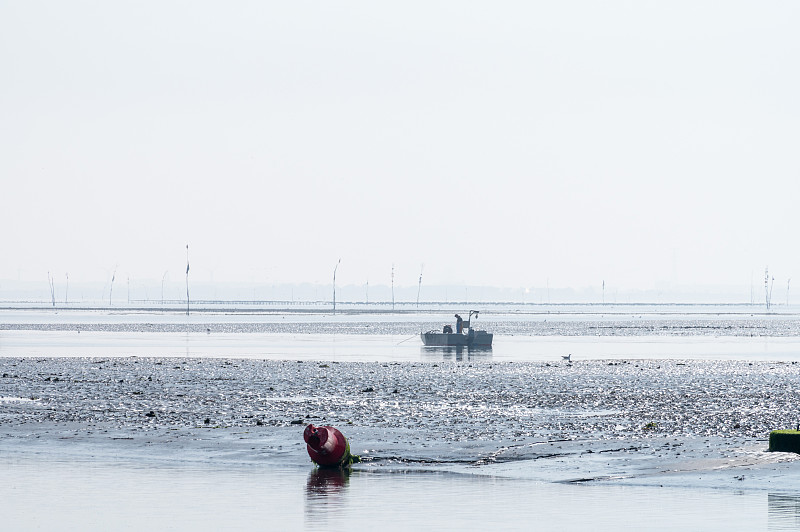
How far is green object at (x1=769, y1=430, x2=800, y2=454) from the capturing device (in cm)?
3089

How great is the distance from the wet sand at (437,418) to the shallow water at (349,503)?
Answer: 5.09ft

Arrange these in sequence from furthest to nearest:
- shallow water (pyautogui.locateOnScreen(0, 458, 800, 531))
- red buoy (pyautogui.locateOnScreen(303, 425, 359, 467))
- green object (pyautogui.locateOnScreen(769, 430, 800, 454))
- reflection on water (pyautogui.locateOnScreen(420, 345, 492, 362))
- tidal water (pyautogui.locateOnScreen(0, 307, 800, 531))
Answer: reflection on water (pyautogui.locateOnScreen(420, 345, 492, 362)), red buoy (pyautogui.locateOnScreen(303, 425, 359, 467)), green object (pyautogui.locateOnScreen(769, 430, 800, 454)), tidal water (pyautogui.locateOnScreen(0, 307, 800, 531)), shallow water (pyautogui.locateOnScreen(0, 458, 800, 531))

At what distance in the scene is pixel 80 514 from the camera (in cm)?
2561

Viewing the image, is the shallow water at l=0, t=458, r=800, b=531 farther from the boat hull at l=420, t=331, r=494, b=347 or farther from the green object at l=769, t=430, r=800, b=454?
the boat hull at l=420, t=331, r=494, b=347

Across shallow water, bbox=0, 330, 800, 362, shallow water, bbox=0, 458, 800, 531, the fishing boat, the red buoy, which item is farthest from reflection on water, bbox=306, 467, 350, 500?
the fishing boat

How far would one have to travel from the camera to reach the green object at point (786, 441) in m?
30.9

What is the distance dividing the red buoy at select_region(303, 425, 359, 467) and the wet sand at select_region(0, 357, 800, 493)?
81 centimetres

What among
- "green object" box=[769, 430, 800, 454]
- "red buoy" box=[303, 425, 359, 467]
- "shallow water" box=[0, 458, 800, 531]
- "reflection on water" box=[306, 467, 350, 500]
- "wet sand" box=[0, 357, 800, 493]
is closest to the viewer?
"shallow water" box=[0, 458, 800, 531]

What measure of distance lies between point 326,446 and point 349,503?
4.35 metres

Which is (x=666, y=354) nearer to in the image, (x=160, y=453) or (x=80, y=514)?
(x=160, y=453)

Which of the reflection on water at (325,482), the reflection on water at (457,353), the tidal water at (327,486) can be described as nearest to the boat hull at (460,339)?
the reflection on water at (457,353)

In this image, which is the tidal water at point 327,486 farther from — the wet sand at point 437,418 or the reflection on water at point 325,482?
the wet sand at point 437,418

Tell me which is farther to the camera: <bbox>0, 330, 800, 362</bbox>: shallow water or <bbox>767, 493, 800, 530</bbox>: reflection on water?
<bbox>0, 330, 800, 362</bbox>: shallow water

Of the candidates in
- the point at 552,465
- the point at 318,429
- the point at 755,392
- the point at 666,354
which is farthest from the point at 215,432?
the point at 666,354
